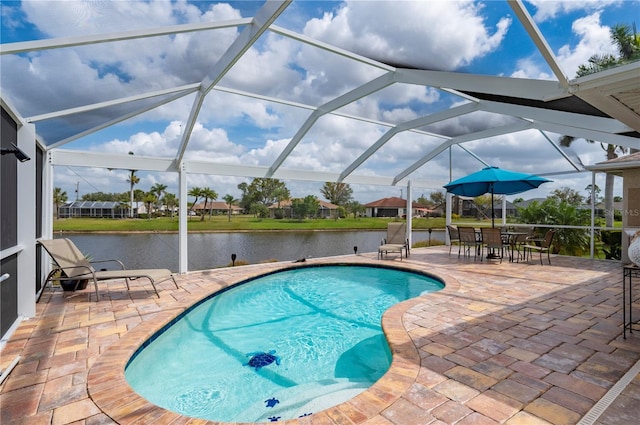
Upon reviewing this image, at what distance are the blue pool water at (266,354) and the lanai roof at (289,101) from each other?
3881 millimetres

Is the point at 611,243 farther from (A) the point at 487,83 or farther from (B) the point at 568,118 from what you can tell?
(A) the point at 487,83

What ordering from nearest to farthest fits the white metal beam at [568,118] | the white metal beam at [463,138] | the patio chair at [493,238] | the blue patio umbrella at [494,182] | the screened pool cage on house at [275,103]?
1. the screened pool cage on house at [275,103]
2. the white metal beam at [568,118]
3. the blue patio umbrella at [494,182]
4. the patio chair at [493,238]
5. the white metal beam at [463,138]

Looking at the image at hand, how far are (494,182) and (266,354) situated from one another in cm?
873

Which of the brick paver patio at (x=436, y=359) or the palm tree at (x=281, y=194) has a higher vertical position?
the palm tree at (x=281, y=194)

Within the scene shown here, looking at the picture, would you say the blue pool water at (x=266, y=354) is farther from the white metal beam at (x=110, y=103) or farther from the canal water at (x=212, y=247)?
the white metal beam at (x=110, y=103)

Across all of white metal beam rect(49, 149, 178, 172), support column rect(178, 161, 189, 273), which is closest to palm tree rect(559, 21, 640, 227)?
support column rect(178, 161, 189, 273)

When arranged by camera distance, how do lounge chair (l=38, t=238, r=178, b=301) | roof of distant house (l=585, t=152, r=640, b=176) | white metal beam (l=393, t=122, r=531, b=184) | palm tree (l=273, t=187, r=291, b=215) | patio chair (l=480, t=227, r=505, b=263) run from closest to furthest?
lounge chair (l=38, t=238, r=178, b=301) < roof of distant house (l=585, t=152, r=640, b=176) < patio chair (l=480, t=227, r=505, b=263) < white metal beam (l=393, t=122, r=531, b=184) < palm tree (l=273, t=187, r=291, b=215)

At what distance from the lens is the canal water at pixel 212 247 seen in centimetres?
Result: 927

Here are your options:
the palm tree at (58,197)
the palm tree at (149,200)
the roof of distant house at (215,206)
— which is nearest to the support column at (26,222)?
the palm tree at (58,197)

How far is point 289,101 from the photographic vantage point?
7836 millimetres

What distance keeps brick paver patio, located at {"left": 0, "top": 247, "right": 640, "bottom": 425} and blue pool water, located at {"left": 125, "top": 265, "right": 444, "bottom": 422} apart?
1.33 feet

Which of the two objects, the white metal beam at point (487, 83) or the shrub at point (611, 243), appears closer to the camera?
the white metal beam at point (487, 83)

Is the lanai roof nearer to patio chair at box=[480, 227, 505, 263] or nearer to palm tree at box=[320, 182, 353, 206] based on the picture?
patio chair at box=[480, 227, 505, 263]

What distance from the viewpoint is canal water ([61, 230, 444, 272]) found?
365 inches
